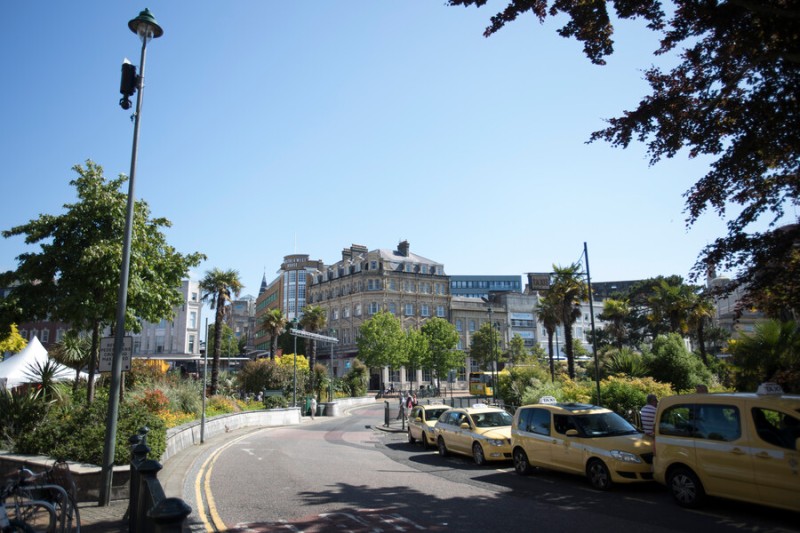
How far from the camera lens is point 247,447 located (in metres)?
18.3

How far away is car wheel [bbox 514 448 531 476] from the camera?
40.6ft

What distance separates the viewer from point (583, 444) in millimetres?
10938

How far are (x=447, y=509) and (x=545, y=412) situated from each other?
4.51 m

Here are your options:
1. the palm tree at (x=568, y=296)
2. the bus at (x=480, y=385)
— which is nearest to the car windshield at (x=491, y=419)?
the palm tree at (x=568, y=296)

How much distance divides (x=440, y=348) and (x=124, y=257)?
64748 millimetres

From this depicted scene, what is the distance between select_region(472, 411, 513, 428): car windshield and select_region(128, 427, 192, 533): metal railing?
357 inches

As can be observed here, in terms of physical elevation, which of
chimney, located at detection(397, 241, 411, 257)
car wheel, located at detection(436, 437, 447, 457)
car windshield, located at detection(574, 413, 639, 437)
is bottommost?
car wheel, located at detection(436, 437, 447, 457)

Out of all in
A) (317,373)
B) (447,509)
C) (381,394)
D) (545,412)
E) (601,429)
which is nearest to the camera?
(447,509)

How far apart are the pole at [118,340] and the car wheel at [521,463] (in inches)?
339

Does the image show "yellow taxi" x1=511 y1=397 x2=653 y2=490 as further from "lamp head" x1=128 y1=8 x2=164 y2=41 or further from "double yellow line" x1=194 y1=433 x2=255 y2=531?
"lamp head" x1=128 y1=8 x2=164 y2=41

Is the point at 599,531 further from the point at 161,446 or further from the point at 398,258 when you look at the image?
the point at 398,258

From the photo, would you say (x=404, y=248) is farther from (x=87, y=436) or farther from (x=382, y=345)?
(x=87, y=436)

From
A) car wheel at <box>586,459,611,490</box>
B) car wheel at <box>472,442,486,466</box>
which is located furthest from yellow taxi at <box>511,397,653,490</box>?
car wheel at <box>472,442,486,466</box>

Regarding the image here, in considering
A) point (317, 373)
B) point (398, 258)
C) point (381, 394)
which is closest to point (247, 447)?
point (317, 373)
